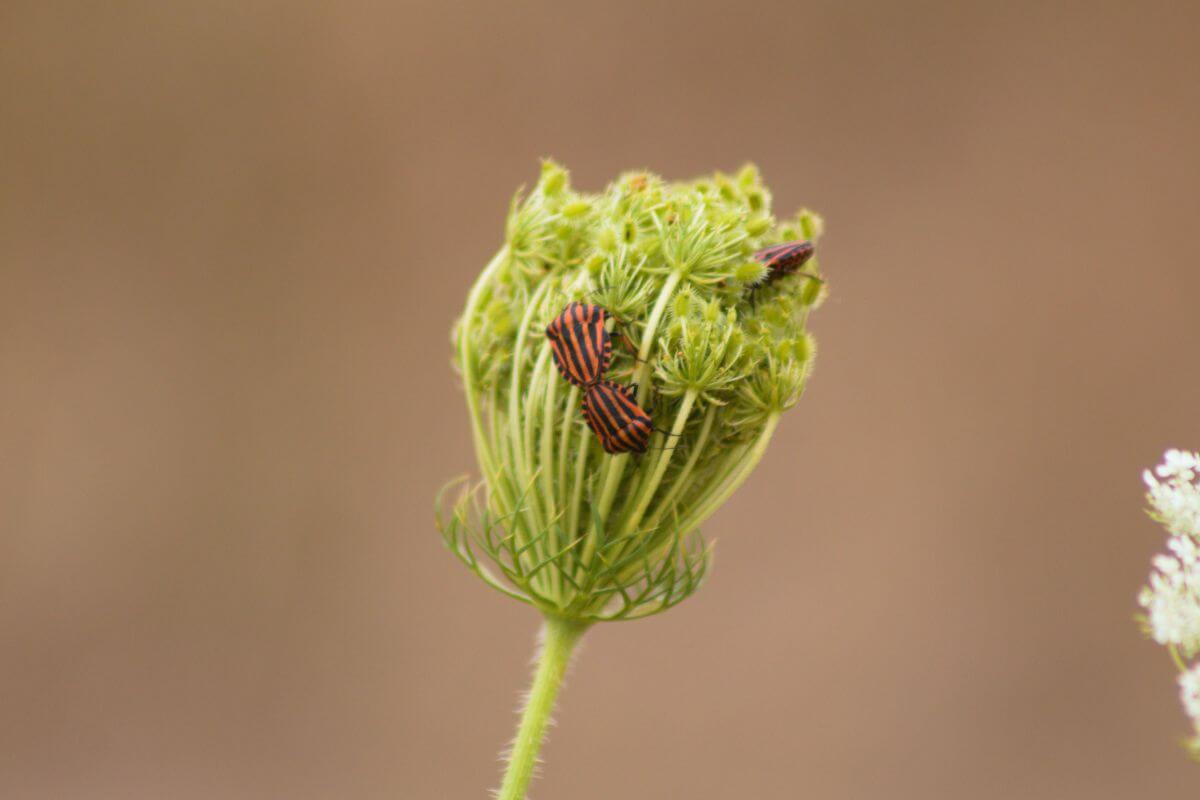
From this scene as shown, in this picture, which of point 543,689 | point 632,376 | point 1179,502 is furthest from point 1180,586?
point 543,689

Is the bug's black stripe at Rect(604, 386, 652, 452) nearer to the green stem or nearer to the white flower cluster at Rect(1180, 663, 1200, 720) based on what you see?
the green stem

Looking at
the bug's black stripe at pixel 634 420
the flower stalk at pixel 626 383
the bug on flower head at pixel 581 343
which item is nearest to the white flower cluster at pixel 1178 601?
the flower stalk at pixel 626 383

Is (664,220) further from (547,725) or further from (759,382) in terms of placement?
(547,725)

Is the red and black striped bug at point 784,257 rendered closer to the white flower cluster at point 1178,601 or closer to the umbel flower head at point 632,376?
the umbel flower head at point 632,376

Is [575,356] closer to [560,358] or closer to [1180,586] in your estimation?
[560,358]

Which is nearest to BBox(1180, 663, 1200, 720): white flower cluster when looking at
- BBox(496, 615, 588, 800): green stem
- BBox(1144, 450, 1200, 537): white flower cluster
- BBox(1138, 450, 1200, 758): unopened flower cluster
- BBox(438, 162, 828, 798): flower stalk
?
BBox(1138, 450, 1200, 758): unopened flower cluster
